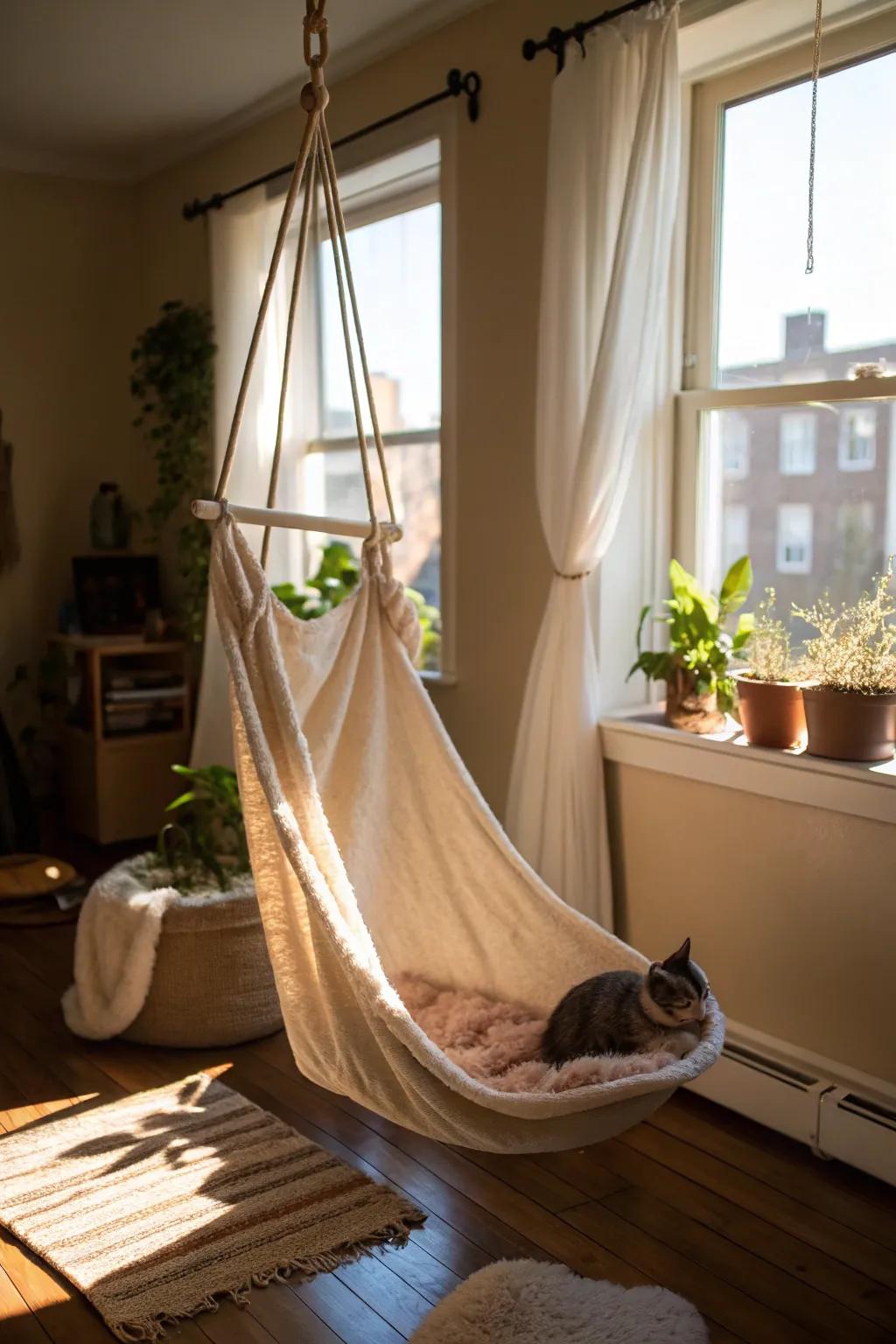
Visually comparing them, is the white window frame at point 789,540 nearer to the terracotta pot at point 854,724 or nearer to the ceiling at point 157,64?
the terracotta pot at point 854,724

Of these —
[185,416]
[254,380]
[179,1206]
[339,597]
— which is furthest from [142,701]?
[179,1206]

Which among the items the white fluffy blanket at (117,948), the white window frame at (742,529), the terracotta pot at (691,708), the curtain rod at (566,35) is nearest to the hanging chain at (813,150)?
the curtain rod at (566,35)

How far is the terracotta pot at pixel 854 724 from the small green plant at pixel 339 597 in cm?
139

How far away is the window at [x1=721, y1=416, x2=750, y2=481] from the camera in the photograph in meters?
2.82

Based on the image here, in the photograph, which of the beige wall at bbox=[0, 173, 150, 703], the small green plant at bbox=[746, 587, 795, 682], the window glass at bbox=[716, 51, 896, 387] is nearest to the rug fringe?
the small green plant at bbox=[746, 587, 795, 682]

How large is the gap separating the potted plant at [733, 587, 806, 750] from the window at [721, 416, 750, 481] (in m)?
0.38

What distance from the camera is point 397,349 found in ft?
12.7

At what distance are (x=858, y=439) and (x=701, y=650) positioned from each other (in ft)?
1.79

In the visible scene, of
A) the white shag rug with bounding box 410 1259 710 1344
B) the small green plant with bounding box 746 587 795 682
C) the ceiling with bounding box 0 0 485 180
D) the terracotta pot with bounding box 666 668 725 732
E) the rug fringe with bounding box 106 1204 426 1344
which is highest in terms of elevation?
the ceiling with bounding box 0 0 485 180

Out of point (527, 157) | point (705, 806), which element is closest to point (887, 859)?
point (705, 806)

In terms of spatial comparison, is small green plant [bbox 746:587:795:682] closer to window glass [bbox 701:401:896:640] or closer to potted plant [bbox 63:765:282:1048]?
window glass [bbox 701:401:896:640]

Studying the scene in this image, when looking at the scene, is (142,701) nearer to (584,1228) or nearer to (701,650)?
(701,650)

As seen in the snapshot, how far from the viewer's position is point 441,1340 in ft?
6.04

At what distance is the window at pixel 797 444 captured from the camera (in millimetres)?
2664
